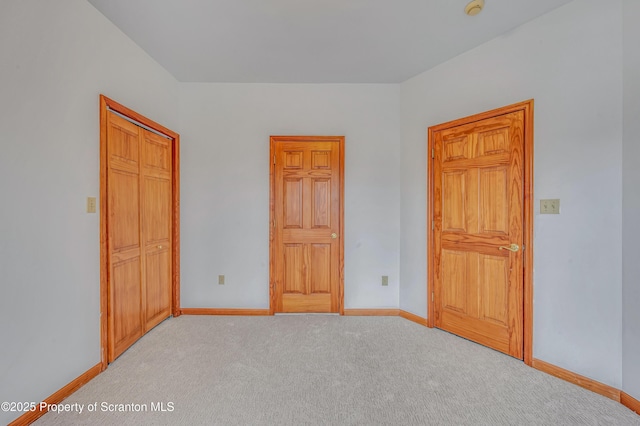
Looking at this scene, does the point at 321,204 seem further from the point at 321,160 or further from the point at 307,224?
the point at 321,160

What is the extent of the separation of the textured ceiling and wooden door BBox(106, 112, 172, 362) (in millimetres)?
807

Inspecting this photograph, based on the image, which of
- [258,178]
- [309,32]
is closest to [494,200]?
[309,32]

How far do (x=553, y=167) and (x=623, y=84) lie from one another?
599mm

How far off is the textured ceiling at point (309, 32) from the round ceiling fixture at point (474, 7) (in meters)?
0.05

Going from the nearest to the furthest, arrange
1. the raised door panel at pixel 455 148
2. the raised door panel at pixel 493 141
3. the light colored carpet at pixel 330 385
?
the light colored carpet at pixel 330 385 < the raised door panel at pixel 493 141 < the raised door panel at pixel 455 148

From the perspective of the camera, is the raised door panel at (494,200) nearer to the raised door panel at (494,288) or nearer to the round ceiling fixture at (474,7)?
the raised door panel at (494,288)

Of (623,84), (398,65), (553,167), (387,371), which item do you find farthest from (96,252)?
(623,84)

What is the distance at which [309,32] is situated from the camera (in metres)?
2.17

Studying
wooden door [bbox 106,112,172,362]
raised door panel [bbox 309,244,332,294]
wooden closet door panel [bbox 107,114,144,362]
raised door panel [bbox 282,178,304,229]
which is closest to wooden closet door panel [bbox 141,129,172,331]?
wooden door [bbox 106,112,172,362]

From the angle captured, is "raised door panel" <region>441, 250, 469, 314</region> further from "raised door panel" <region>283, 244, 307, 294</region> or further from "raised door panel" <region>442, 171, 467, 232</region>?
"raised door panel" <region>283, 244, 307, 294</region>

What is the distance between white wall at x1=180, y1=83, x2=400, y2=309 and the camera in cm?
306

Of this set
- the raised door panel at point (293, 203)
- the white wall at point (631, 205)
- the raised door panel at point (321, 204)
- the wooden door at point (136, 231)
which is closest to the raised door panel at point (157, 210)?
the wooden door at point (136, 231)

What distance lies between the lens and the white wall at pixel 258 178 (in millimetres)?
3059

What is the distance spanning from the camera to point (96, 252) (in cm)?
194
